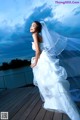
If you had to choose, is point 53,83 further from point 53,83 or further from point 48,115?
point 48,115

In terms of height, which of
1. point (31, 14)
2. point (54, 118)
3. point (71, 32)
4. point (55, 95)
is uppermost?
point (31, 14)

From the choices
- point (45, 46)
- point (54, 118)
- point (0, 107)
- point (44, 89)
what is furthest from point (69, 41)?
point (0, 107)

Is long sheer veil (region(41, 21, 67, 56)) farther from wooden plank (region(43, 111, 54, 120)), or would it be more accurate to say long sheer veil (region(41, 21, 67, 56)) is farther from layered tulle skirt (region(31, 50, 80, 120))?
wooden plank (region(43, 111, 54, 120))

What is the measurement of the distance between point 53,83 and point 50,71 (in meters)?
0.16

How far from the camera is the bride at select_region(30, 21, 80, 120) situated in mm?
3221

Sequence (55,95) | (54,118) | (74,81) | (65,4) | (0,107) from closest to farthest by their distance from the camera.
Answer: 1. (54,118)
2. (55,95)
3. (74,81)
4. (0,107)
5. (65,4)

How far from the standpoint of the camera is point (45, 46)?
350 cm

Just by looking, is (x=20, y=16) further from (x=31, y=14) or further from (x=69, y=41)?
(x=69, y=41)

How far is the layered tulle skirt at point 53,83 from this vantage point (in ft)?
10.4

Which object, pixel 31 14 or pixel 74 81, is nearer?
pixel 74 81

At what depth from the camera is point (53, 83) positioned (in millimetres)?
3303

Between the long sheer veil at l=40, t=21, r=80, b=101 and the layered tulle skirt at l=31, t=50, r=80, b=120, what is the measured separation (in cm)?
14

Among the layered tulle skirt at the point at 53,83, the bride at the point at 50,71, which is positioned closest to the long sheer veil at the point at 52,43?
the bride at the point at 50,71

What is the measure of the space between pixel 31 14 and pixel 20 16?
0.40 m
